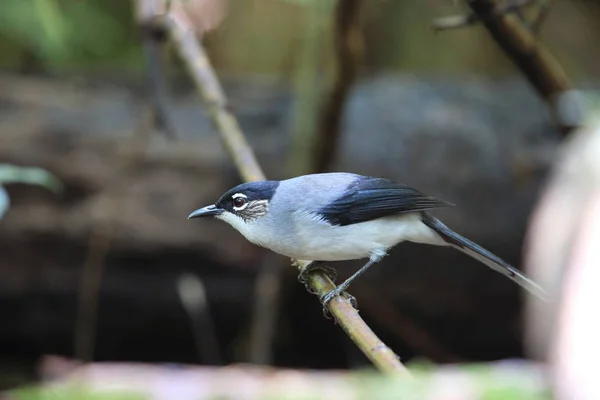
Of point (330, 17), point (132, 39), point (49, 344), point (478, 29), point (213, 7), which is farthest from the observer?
point (478, 29)

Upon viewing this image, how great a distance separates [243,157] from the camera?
285 cm

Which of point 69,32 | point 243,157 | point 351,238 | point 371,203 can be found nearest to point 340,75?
point 243,157

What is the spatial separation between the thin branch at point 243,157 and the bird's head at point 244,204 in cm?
21

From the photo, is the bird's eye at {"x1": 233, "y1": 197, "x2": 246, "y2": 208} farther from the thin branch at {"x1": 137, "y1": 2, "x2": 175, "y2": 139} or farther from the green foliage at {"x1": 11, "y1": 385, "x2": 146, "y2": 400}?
the green foliage at {"x1": 11, "y1": 385, "x2": 146, "y2": 400}

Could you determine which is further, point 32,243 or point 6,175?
point 32,243

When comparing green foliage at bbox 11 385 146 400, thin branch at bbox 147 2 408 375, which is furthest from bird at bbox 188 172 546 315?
green foliage at bbox 11 385 146 400

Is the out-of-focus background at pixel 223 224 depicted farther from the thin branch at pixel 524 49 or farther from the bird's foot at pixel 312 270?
the bird's foot at pixel 312 270

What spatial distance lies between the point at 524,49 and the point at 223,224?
6.48ft

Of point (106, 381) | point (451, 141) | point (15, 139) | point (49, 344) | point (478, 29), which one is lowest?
point (106, 381)

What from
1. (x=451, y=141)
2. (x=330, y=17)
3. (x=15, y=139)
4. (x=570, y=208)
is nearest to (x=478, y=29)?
(x=451, y=141)

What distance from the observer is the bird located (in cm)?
247

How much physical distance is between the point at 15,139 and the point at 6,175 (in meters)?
1.62

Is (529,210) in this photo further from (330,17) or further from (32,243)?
(32,243)

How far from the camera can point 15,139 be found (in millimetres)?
4254
